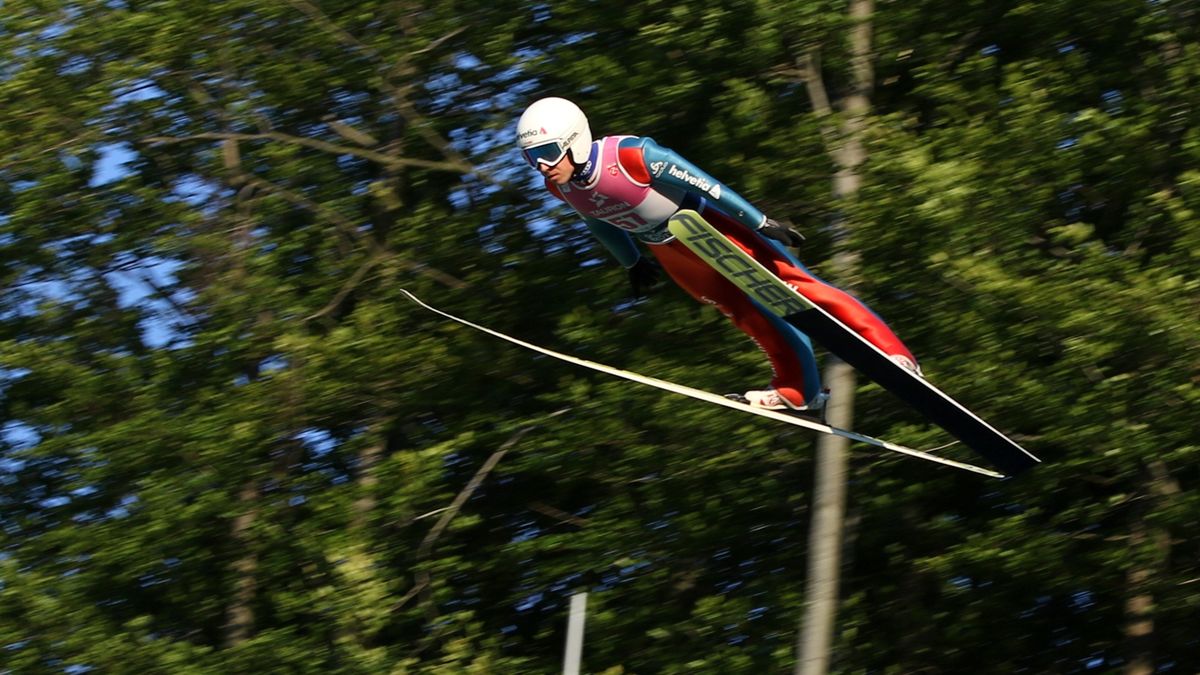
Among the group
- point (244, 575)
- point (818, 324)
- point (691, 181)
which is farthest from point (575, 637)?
point (244, 575)

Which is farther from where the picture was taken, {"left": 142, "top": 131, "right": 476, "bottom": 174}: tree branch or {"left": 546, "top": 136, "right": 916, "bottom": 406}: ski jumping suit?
{"left": 142, "top": 131, "right": 476, "bottom": 174}: tree branch

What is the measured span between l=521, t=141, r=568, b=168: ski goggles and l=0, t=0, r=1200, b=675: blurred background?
12.7 ft

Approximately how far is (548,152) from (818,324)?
151 centimetres

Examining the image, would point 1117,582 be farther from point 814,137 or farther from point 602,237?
point 602,237

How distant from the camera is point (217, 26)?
575 inches

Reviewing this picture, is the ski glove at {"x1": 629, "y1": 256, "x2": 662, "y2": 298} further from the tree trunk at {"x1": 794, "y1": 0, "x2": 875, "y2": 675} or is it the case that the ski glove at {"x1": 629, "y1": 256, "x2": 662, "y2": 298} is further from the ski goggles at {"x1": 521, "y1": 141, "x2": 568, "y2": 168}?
the tree trunk at {"x1": 794, "y1": 0, "x2": 875, "y2": 675}

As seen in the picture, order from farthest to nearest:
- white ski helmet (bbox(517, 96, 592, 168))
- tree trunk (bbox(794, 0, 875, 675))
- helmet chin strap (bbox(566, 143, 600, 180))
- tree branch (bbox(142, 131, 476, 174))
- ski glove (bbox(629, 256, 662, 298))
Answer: tree branch (bbox(142, 131, 476, 174)) < tree trunk (bbox(794, 0, 875, 675)) < ski glove (bbox(629, 256, 662, 298)) < helmet chin strap (bbox(566, 143, 600, 180)) < white ski helmet (bbox(517, 96, 592, 168))

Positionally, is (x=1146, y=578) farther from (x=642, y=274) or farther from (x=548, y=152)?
(x=548, y=152)

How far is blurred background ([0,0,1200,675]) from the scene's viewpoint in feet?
37.1

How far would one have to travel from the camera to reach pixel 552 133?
25.1 ft

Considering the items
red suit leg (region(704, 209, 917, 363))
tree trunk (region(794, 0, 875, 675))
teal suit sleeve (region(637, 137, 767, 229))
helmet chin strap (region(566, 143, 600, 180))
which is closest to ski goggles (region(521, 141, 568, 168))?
helmet chin strap (region(566, 143, 600, 180))

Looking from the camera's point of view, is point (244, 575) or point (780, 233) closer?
point (780, 233)

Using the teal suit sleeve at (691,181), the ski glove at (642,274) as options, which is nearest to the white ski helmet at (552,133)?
the teal suit sleeve at (691,181)

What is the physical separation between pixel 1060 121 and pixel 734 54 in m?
2.37
